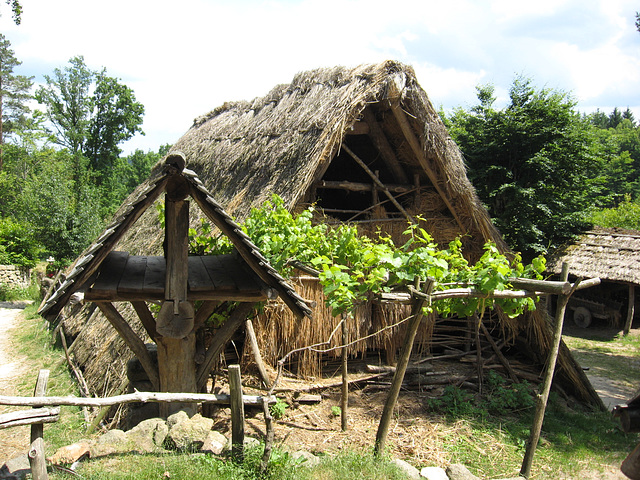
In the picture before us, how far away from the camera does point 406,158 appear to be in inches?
289

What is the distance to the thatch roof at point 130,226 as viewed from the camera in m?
3.23

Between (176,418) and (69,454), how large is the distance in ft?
2.61

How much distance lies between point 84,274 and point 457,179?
502 centimetres

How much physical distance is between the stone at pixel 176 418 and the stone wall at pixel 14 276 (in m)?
16.6

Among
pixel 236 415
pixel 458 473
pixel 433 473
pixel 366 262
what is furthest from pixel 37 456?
pixel 458 473

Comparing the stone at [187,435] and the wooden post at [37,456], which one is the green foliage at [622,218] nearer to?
the stone at [187,435]

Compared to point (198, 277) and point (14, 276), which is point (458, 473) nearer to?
point (198, 277)

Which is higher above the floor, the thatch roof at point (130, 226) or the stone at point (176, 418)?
the thatch roof at point (130, 226)

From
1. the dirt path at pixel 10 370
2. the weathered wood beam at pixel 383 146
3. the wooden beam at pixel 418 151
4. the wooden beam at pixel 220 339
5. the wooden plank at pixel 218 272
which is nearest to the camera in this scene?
the wooden plank at pixel 218 272

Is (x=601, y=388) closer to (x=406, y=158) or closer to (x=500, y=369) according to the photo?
(x=500, y=369)

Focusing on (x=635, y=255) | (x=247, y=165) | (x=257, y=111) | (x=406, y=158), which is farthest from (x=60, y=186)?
(x=635, y=255)

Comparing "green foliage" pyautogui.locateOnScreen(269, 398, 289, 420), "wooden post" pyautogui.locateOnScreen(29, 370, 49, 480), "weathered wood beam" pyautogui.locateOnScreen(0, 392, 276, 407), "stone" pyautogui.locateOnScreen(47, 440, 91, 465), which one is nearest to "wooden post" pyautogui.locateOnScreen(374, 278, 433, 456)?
"weathered wood beam" pyautogui.locateOnScreen(0, 392, 276, 407)

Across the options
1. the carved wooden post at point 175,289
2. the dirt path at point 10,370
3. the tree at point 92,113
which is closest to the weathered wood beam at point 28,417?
the carved wooden post at point 175,289

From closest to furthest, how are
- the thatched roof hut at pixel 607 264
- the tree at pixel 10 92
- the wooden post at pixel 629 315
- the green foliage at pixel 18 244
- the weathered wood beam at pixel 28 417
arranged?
the weathered wood beam at pixel 28 417, the thatched roof hut at pixel 607 264, the wooden post at pixel 629 315, the green foliage at pixel 18 244, the tree at pixel 10 92
